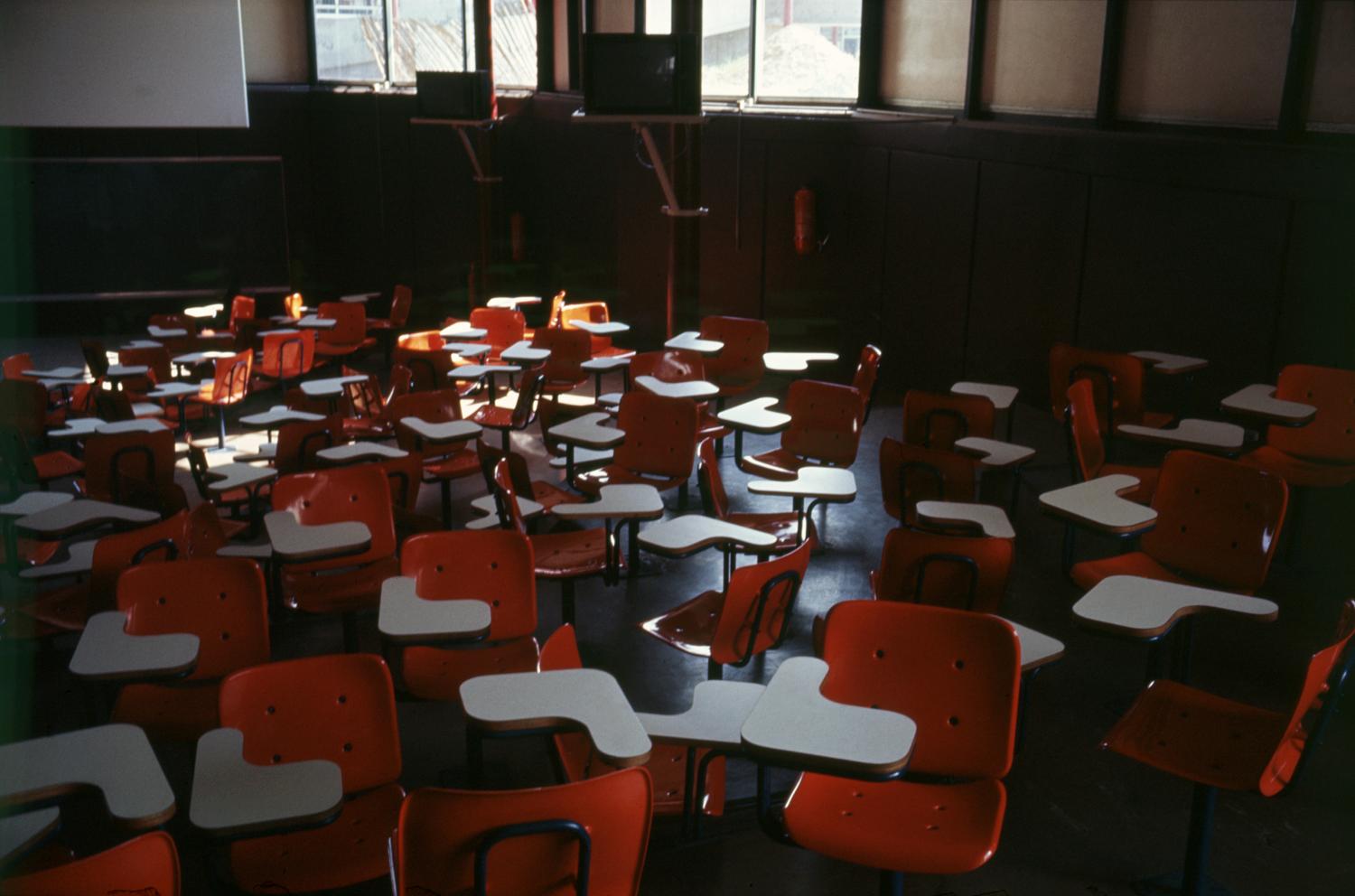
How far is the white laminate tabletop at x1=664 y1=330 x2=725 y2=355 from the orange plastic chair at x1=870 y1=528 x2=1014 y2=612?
14.0 ft

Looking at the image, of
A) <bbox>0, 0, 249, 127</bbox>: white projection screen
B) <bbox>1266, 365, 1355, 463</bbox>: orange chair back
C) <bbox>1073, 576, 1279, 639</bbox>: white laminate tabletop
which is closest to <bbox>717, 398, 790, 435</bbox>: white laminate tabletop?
<bbox>1266, 365, 1355, 463</bbox>: orange chair back

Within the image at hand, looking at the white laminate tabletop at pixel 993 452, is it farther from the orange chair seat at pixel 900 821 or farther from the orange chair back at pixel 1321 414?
the orange chair seat at pixel 900 821

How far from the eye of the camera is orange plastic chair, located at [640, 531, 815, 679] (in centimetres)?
409

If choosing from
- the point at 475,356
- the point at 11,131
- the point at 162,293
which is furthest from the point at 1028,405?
the point at 11,131

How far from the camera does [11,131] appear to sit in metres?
16.2

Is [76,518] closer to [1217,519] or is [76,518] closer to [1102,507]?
[1102,507]

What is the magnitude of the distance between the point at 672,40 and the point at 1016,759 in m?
6.02

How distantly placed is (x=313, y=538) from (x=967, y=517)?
2.67m

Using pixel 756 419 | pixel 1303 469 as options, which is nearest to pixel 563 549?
pixel 756 419

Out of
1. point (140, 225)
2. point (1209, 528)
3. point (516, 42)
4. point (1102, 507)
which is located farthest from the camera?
point (140, 225)

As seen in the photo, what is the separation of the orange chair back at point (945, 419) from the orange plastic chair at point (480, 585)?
2.88 m

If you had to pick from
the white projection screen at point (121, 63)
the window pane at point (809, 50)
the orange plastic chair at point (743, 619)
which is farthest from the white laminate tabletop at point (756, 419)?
the white projection screen at point (121, 63)

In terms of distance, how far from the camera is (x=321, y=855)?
3.13m

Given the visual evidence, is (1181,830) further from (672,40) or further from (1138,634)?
(672,40)
